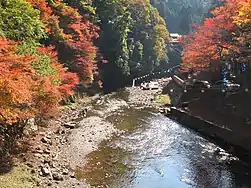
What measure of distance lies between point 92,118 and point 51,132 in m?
5.58

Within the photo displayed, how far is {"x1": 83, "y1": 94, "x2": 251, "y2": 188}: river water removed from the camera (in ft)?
52.9

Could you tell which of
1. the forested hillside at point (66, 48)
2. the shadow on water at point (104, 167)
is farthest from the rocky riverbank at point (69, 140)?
the forested hillside at point (66, 48)

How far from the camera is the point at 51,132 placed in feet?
72.7

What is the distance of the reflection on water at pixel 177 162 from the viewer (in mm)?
16125

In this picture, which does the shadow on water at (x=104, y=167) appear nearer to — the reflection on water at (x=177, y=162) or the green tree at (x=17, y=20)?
the reflection on water at (x=177, y=162)

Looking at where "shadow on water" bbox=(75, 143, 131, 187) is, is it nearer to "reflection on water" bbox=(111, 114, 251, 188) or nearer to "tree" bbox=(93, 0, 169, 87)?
"reflection on water" bbox=(111, 114, 251, 188)

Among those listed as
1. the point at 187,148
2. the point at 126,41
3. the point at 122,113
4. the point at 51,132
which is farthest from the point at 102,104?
the point at 126,41

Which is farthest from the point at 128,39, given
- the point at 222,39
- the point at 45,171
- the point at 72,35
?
the point at 45,171

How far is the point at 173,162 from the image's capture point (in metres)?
18.7

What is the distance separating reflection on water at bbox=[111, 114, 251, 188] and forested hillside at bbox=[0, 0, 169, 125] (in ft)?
19.6

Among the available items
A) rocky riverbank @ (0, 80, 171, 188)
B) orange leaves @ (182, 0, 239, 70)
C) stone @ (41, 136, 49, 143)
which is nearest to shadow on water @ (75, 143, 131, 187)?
rocky riverbank @ (0, 80, 171, 188)

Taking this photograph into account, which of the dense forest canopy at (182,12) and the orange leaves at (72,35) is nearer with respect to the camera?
the orange leaves at (72,35)

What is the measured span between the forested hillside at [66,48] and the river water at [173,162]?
560 centimetres

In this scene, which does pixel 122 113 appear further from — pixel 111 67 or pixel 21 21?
pixel 111 67
